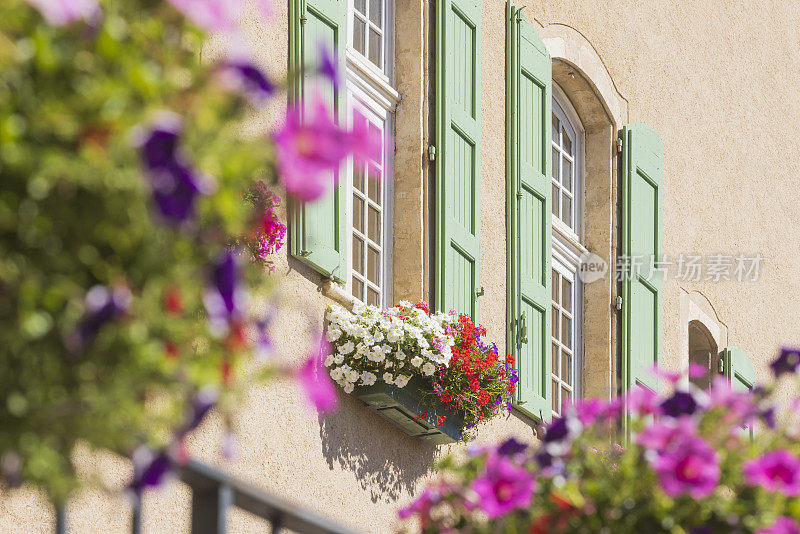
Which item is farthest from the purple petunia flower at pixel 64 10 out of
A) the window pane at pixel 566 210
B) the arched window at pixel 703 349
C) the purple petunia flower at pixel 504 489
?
the arched window at pixel 703 349

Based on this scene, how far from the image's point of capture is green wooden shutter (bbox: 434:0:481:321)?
7117 millimetres

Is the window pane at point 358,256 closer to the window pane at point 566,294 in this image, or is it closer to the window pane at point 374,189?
the window pane at point 374,189

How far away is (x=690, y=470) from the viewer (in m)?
2.25

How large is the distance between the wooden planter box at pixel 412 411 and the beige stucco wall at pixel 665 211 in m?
0.07

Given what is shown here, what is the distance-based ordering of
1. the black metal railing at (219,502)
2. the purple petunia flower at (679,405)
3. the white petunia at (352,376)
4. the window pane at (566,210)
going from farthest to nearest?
the window pane at (566,210), the white petunia at (352,376), the purple petunia flower at (679,405), the black metal railing at (219,502)

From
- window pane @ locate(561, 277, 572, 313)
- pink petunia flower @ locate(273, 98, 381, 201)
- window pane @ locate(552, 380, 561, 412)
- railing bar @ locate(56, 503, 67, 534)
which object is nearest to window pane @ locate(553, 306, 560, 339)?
window pane @ locate(561, 277, 572, 313)

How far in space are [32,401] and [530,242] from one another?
6643mm

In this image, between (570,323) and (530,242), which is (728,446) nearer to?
(530,242)

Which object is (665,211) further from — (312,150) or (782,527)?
(312,150)

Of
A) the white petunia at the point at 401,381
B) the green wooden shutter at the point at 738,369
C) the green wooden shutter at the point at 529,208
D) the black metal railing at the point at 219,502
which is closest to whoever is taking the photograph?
the black metal railing at the point at 219,502

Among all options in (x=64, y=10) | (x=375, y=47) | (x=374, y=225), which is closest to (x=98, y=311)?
(x=64, y=10)

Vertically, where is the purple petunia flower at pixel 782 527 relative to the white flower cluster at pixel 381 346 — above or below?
below

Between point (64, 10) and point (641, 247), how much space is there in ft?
26.8

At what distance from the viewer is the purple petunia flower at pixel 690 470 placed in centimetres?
223
